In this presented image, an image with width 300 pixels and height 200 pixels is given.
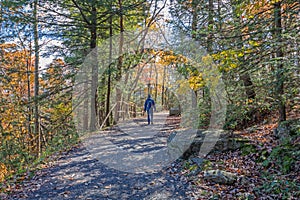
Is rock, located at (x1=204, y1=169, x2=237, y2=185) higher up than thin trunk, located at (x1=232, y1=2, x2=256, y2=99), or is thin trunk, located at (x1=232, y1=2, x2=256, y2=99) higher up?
thin trunk, located at (x1=232, y1=2, x2=256, y2=99)

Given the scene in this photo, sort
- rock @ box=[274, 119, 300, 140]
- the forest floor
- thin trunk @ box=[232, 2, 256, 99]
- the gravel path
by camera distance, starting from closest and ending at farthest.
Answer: the forest floor → the gravel path → thin trunk @ box=[232, 2, 256, 99] → rock @ box=[274, 119, 300, 140]

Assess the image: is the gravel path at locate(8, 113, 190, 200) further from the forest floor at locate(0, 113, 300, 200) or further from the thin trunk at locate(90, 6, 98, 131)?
the thin trunk at locate(90, 6, 98, 131)

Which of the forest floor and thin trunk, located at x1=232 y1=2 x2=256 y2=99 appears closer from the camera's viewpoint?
the forest floor

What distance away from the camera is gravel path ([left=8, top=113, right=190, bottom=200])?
4.32m

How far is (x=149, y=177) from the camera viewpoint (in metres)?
5.05

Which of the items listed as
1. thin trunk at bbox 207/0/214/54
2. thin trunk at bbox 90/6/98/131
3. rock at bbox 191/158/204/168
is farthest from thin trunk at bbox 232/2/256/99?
thin trunk at bbox 90/6/98/131

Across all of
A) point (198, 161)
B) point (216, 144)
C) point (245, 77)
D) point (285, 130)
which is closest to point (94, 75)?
point (245, 77)

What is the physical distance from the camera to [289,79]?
4793mm

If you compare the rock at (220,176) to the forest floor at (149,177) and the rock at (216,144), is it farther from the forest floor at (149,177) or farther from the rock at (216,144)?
the rock at (216,144)

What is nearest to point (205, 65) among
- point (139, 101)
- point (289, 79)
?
point (289, 79)

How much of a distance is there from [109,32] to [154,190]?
32.3 feet

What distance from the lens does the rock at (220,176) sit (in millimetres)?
4348

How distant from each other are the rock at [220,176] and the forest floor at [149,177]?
0.07 metres

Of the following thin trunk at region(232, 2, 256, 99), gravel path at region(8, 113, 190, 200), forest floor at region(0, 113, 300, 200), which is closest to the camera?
forest floor at region(0, 113, 300, 200)
